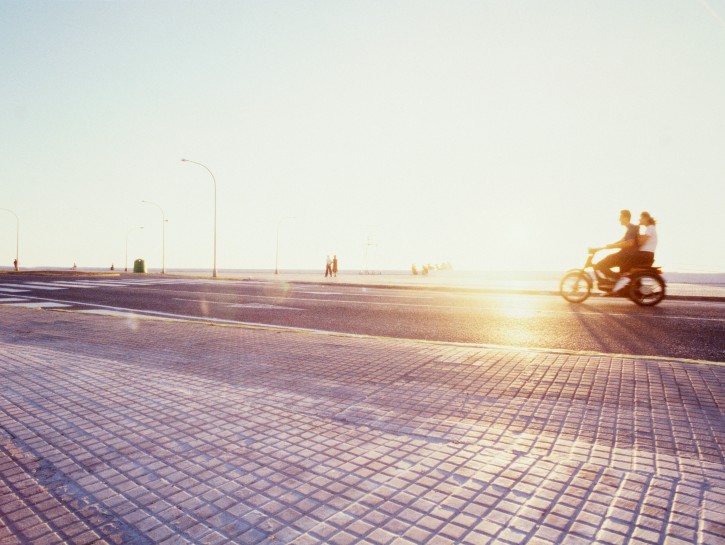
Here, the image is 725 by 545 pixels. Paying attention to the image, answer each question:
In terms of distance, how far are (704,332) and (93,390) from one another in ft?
28.8

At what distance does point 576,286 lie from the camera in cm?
1317

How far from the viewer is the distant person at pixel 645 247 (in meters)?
11.0

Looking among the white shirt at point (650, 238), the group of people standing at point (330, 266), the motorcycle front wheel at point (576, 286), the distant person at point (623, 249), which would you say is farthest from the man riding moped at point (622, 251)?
the group of people standing at point (330, 266)

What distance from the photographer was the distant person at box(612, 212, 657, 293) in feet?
36.1

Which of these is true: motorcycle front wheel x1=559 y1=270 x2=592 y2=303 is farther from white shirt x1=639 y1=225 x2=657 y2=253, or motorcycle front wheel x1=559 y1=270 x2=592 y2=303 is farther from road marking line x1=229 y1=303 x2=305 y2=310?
road marking line x1=229 y1=303 x2=305 y2=310

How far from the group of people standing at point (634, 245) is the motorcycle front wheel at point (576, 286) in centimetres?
121

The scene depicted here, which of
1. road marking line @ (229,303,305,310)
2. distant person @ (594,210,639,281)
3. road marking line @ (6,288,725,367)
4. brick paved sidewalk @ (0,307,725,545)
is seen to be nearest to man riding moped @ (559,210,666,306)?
distant person @ (594,210,639,281)

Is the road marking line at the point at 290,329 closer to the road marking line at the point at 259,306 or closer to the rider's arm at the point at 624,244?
the road marking line at the point at 259,306

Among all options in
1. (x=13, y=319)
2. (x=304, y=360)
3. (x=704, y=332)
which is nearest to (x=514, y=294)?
(x=704, y=332)

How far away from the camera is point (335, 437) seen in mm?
3012

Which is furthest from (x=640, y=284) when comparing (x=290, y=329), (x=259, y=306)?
(x=259, y=306)

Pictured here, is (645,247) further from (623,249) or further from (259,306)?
(259,306)

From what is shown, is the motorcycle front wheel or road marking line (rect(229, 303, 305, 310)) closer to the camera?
road marking line (rect(229, 303, 305, 310))

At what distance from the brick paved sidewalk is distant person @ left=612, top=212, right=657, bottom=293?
23.3 ft
